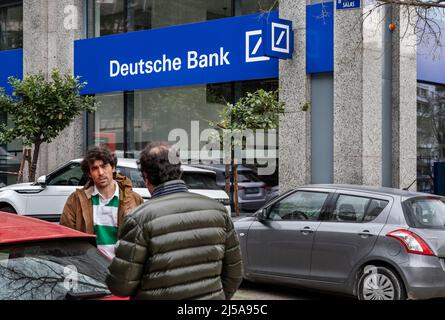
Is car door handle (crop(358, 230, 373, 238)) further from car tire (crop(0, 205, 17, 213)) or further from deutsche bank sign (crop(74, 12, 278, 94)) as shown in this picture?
car tire (crop(0, 205, 17, 213))

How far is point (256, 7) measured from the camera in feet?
48.9

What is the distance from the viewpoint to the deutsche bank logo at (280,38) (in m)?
13.3

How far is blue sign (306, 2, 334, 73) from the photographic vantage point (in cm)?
1329

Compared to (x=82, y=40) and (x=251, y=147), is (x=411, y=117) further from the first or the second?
(x=82, y=40)

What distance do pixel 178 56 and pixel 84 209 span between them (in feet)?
36.3

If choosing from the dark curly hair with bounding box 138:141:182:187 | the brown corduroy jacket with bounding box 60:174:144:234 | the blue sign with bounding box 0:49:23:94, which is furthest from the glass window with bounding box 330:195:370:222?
the blue sign with bounding box 0:49:23:94

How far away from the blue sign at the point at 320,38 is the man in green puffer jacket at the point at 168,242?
33.1ft

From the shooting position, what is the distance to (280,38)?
44.0 feet

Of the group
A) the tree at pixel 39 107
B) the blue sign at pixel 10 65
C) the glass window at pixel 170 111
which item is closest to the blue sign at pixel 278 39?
the glass window at pixel 170 111

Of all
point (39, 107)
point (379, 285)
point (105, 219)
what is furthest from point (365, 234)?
point (39, 107)

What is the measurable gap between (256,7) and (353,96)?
3.41m

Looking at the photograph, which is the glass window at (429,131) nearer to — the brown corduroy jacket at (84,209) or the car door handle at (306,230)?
the car door handle at (306,230)

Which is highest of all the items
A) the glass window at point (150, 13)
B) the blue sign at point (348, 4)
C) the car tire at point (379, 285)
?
the glass window at point (150, 13)

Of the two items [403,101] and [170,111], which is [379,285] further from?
[170,111]
